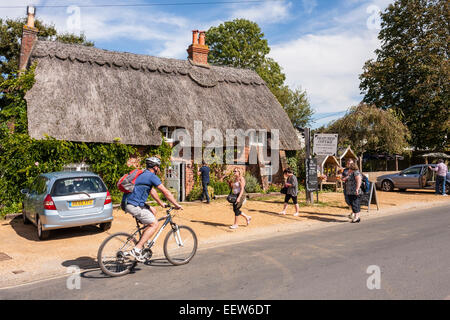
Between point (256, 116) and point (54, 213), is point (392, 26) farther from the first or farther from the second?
point (54, 213)

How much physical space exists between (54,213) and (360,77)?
30016 millimetres

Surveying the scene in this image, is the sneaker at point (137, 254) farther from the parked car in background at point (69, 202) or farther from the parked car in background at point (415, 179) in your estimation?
the parked car in background at point (415, 179)

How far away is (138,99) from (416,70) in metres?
23.5

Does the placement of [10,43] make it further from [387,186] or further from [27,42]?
[387,186]

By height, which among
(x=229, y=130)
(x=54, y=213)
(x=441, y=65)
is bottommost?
(x=54, y=213)

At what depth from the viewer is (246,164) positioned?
1853cm

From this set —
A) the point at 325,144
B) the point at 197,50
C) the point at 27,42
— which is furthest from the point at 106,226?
the point at 197,50

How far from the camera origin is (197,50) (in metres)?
21.2

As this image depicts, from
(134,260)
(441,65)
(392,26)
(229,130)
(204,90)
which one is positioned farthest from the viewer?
(392,26)

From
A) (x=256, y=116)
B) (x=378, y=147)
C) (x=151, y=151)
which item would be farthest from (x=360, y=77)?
(x=151, y=151)

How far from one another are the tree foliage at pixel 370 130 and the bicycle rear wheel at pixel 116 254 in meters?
21.0

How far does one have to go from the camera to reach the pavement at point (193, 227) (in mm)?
6617

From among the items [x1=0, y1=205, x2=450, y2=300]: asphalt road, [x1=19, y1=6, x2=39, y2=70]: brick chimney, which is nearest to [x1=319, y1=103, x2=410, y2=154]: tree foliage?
[x1=0, y1=205, x2=450, y2=300]: asphalt road

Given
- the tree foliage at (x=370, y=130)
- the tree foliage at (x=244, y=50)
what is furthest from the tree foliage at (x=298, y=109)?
the tree foliage at (x=370, y=130)
